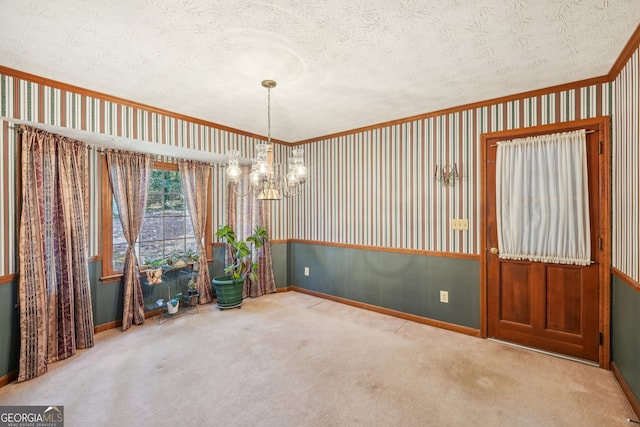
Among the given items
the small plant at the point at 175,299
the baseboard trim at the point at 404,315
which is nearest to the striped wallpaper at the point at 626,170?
the baseboard trim at the point at 404,315

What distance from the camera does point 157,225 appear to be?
13.4 ft

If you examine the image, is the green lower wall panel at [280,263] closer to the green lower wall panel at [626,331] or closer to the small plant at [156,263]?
the small plant at [156,263]

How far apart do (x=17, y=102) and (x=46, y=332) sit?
2.04 m

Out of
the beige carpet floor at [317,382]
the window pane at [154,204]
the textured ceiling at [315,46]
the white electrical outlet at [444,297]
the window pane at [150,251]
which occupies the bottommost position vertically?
the beige carpet floor at [317,382]

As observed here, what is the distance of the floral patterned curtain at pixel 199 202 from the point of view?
427 cm

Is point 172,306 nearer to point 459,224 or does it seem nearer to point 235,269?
point 235,269

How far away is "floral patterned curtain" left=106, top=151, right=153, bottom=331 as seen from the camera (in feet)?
11.6

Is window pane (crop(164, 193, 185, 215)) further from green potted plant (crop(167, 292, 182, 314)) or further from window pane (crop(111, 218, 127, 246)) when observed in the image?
green potted plant (crop(167, 292, 182, 314))

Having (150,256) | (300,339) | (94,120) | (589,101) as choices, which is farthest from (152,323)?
(589,101)

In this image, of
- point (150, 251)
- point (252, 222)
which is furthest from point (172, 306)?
point (252, 222)

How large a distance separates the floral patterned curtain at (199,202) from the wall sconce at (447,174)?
3314mm

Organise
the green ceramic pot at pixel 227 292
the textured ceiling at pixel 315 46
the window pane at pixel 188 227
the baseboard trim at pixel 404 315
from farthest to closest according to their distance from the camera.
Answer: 1. the window pane at pixel 188 227
2. the green ceramic pot at pixel 227 292
3. the baseboard trim at pixel 404 315
4. the textured ceiling at pixel 315 46

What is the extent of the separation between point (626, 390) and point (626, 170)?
1.67 m

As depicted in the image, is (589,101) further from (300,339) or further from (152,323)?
(152,323)
